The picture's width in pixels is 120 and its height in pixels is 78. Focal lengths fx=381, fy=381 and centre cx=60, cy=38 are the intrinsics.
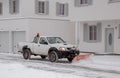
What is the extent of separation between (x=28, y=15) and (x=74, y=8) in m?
6.00

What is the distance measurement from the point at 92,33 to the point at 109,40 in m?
2.48

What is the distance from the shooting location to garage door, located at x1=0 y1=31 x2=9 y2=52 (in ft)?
136

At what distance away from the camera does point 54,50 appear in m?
25.8

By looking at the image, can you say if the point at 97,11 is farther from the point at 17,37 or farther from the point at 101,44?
the point at 17,37

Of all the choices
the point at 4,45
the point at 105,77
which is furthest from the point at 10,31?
the point at 105,77

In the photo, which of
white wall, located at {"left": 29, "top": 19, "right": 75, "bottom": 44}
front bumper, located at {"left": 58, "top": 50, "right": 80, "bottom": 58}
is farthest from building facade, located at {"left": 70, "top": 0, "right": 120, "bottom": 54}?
front bumper, located at {"left": 58, "top": 50, "right": 80, "bottom": 58}

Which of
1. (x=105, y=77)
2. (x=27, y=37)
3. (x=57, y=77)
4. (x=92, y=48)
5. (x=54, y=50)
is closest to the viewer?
(x=57, y=77)

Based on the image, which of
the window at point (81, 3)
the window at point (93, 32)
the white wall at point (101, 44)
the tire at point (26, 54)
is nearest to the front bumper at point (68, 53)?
the tire at point (26, 54)

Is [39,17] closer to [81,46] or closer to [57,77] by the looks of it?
[81,46]

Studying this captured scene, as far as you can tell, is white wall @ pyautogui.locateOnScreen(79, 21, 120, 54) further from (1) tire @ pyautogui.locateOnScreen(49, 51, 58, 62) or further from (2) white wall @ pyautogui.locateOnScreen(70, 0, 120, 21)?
(1) tire @ pyautogui.locateOnScreen(49, 51, 58, 62)

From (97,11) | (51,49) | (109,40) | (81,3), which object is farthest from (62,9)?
(51,49)

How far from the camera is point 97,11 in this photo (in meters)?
32.3

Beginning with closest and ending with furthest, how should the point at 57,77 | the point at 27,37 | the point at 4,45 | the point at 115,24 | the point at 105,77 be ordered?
1. the point at 57,77
2. the point at 105,77
3. the point at 115,24
4. the point at 27,37
5. the point at 4,45

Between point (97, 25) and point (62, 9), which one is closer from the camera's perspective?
point (97, 25)
